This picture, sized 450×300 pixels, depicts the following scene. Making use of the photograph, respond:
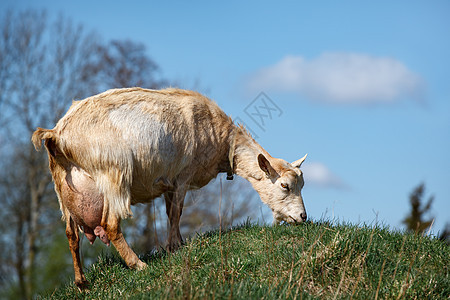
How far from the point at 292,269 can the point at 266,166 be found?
2.95 metres

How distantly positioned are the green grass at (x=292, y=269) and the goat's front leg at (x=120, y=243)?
0.51 feet

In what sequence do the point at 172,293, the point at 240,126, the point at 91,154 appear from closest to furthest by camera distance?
the point at 172,293 < the point at 91,154 < the point at 240,126

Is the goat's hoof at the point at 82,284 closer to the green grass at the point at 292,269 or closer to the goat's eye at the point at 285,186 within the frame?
the green grass at the point at 292,269

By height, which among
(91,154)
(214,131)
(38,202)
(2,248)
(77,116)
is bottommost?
(2,248)

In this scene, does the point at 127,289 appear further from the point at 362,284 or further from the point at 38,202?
the point at 38,202

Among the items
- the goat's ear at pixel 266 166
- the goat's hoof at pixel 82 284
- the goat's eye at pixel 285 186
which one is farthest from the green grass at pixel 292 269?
the goat's ear at pixel 266 166

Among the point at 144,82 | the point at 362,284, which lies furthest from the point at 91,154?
the point at 144,82

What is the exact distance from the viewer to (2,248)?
1702 cm

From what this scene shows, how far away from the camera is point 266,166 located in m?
7.94

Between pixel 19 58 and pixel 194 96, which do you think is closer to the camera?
pixel 194 96

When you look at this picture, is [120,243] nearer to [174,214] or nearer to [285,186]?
[174,214]

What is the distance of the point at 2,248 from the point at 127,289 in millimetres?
12997

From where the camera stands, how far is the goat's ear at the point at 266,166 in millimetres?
A: 7784

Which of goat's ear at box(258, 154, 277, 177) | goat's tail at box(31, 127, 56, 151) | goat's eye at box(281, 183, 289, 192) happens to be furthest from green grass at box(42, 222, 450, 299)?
goat's tail at box(31, 127, 56, 151)
